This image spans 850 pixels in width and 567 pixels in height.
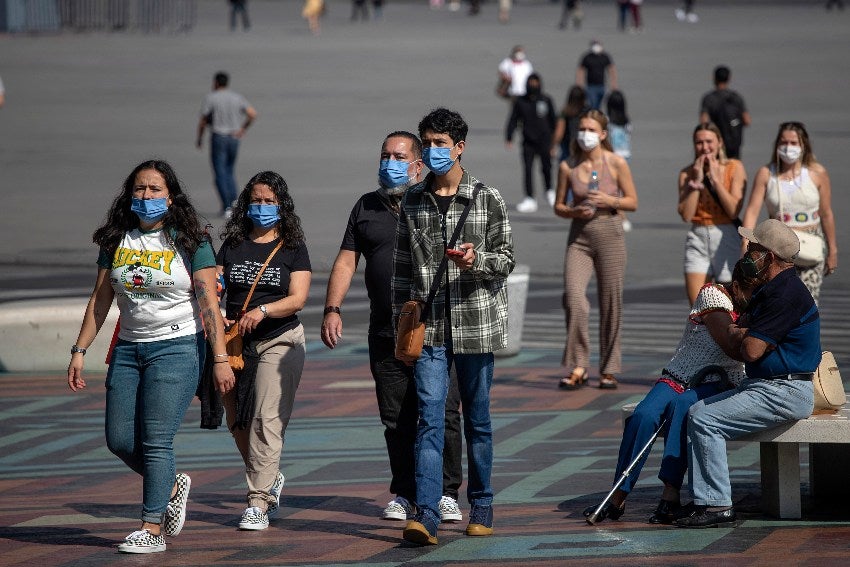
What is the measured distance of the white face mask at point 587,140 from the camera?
10359mm

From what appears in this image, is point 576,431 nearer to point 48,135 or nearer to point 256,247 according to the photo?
point 256,247

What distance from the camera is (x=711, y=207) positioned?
1049 cm

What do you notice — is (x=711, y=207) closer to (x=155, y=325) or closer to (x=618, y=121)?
(x=155, y=325)

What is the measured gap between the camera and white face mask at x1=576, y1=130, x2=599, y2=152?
1036cm

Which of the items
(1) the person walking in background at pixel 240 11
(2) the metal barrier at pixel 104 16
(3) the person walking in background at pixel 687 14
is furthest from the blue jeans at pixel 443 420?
(3) the person walking in background at pixel 687 14

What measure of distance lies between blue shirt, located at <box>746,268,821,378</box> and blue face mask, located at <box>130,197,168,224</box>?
97.8 inches

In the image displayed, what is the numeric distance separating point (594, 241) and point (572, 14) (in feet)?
138

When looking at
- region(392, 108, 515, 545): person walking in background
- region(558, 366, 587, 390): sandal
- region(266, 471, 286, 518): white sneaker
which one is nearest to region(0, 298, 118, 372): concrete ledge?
region(558, 366, 587, 390): sandal

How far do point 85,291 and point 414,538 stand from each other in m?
9.13

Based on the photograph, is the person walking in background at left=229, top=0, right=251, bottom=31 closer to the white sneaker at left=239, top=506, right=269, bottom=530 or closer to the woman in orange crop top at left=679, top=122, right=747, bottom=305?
the woman in orange crop top at left=679, top=122, right=747, bottom=305

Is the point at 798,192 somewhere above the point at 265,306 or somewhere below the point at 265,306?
above

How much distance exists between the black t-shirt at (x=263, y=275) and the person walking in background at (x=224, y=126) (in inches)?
529

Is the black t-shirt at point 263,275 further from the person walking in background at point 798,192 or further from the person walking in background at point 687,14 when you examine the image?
the person walking in background at point 687,14

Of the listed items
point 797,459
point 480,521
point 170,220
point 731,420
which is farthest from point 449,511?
point 170,220
